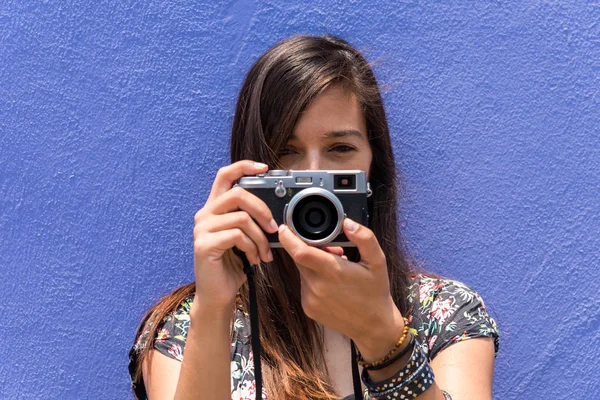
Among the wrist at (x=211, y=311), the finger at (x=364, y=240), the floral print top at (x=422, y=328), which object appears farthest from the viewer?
the floral print top at (x=422, y=328)

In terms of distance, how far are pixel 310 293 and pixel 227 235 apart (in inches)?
5.9

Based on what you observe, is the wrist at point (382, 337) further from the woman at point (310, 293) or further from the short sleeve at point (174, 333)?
the short sleeve at point (174, 333)

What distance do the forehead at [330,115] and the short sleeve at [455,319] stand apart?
1.11 feet

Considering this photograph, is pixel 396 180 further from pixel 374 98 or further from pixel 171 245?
pixel 171 245

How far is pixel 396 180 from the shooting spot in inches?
61.6

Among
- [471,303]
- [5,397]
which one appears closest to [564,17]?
[471,303]

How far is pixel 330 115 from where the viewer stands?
1403mm

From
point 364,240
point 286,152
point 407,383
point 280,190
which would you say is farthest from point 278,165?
point 407,383

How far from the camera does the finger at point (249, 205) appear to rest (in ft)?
3.75

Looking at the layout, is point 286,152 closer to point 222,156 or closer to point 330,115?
point 330,115

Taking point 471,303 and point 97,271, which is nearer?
point 471,303

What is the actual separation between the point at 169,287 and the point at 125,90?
423 mm

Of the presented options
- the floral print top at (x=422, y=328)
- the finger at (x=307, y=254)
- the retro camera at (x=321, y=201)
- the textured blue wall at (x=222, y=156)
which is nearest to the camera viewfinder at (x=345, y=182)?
the retro camera at (x=321, y=201)

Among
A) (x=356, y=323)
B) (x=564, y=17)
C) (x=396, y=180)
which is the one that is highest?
(x=564, y=17)
